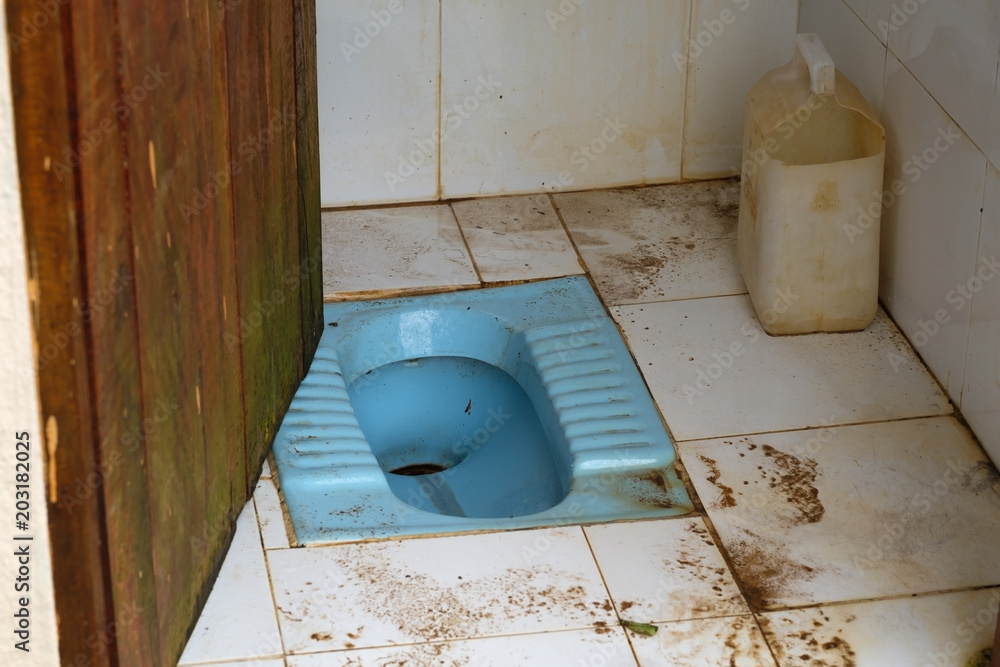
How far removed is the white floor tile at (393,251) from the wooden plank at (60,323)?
1.48m

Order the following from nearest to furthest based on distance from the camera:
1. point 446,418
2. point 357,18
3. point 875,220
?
1. point 875,220
2. point 446,418
3. point 357,18

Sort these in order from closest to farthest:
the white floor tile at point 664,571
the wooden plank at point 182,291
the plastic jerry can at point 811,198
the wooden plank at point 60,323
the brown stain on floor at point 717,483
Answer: the wooden plank at point 60,323 → the wooden plank at point 182,291 → the white floor tile at point 664,571 → the brown stain on floor at point 717,483 → the plastic jerry can at point 811,198

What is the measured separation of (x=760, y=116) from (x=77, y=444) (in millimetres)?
1897

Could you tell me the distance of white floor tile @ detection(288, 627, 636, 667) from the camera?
2037mm

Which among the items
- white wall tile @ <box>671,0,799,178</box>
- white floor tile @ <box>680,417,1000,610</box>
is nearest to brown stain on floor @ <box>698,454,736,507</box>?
white floor tile @ <box>680,417,1000,610</box>

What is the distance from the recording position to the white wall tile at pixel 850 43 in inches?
119

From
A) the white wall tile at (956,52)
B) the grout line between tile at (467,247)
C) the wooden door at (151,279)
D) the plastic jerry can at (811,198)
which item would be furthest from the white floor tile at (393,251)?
the white wall tile at (956,52)

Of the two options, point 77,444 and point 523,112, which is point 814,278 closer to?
point 523,112

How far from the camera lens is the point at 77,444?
1.55 metres

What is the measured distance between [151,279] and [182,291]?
0.15m

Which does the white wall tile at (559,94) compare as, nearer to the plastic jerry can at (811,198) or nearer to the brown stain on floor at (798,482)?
the plastic jerry can at (811,198)

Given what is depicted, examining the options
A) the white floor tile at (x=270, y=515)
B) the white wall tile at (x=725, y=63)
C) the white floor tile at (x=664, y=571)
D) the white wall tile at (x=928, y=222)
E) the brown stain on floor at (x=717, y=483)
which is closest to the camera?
the white floor tile at (x=664, y=571)

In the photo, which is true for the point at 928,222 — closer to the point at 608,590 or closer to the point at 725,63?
the point at 725,63

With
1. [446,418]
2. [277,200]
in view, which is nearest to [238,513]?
[277,200]
